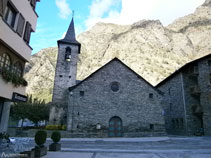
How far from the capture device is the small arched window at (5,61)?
7819 millimetres

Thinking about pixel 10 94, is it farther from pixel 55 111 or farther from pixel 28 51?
pixel 55 111

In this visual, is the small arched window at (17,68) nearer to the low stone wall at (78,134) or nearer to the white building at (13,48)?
the white building at (13,48)

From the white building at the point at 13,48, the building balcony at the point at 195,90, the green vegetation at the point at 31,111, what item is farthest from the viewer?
the green vegetation at the point at 31,111

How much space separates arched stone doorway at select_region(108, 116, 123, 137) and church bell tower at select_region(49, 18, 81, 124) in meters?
5.57

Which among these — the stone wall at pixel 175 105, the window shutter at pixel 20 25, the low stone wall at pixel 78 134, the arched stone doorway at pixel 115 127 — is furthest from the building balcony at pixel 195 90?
the window shutter at pixel 20 25

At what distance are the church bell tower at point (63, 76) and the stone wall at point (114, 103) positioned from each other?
2783 millimetres

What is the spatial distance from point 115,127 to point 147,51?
69974 mm

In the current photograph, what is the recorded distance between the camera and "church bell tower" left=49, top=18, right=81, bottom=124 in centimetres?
1820

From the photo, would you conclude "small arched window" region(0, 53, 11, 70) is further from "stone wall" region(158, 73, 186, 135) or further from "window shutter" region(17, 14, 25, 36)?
"stone wall" region(158, 73, 186, 135)

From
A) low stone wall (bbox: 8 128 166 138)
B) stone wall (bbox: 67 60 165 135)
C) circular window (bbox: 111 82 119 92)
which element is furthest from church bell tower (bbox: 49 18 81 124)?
circular window (bbox: 111 82 119 92)

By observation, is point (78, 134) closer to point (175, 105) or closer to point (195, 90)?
point (175, 105)

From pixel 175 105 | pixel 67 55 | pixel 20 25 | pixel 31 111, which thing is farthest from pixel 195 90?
pixel 31 111

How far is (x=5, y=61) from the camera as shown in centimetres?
820

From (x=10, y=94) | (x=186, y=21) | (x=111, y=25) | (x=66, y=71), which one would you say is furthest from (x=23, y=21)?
(x=111, y=25)
